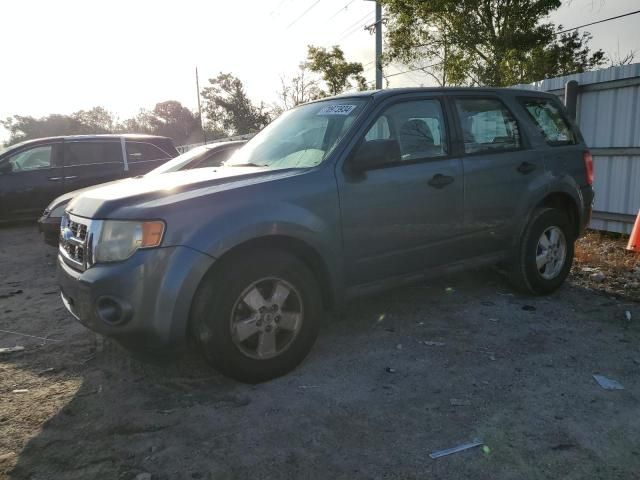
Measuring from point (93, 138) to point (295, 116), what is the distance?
23.3ft

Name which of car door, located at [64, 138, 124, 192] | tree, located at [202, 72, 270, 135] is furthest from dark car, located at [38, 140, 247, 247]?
tree, located at [202, 72, 270, 135]

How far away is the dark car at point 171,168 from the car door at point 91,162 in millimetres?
2949

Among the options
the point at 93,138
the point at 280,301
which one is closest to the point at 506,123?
the point at 280,301

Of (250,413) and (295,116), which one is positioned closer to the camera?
(250,413)

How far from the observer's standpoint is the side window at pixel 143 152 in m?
9.86

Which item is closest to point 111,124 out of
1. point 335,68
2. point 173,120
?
point 173,120

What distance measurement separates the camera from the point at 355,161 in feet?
10.9

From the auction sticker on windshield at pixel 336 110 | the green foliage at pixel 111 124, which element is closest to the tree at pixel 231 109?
the green foliage at pixel 111 124

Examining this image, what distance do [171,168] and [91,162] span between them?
4003 millimetres

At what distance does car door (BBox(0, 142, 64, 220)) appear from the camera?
928 cm

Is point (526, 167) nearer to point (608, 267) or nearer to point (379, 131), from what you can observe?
point (379, 131)

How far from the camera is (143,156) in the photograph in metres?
9.95

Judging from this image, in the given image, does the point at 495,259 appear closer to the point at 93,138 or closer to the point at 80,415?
the point at 80,415

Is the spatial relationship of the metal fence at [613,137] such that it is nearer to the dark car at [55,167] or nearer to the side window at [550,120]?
the side window at [550,120]
